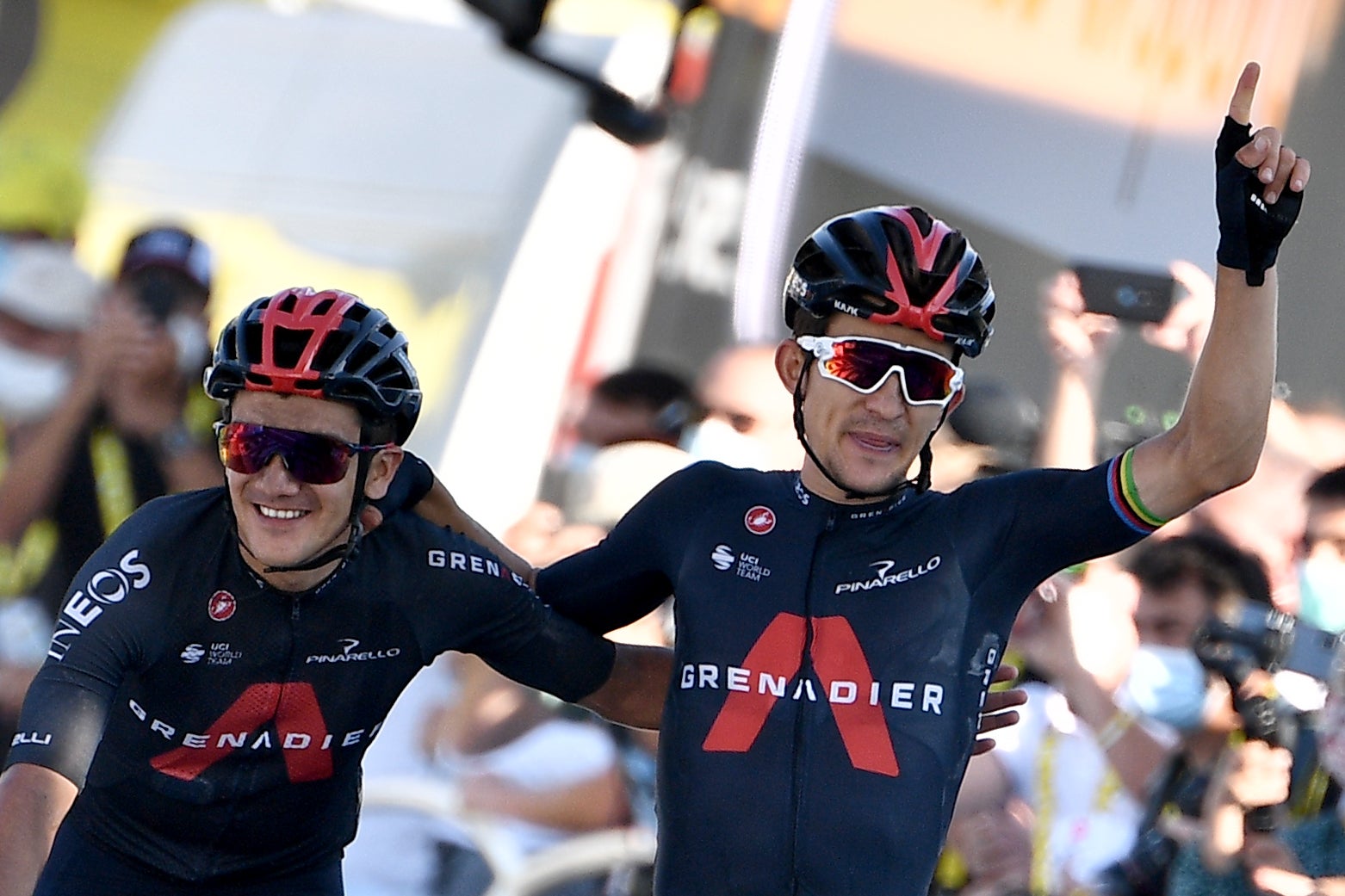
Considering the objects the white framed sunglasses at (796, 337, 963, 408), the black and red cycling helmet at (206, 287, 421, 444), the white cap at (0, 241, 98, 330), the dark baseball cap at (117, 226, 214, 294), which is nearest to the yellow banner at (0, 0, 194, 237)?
the white cap at (0, 241, 98, 330)

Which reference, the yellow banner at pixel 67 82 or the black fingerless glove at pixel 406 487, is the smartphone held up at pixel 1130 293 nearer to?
the black fingerless glove at pixel 406 487

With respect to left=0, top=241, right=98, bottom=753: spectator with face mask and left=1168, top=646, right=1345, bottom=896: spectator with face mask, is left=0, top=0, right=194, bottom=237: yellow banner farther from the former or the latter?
left=1168, top=646, right=1345, bottom=896: spectator with face mask

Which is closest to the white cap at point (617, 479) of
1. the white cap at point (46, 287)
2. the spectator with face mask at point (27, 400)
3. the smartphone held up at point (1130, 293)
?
the smartphone held up at point (1130, 293)

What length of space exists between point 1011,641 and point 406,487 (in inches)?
76.3

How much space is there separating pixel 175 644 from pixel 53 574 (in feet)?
10.1

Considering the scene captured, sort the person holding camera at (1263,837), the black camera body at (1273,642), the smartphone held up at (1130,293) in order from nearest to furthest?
the person holding camera at (1263,837), the black camera body at (1273,642), the smartphone held up at (1130,293)

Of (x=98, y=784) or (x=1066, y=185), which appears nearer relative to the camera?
(x=98, y=784)

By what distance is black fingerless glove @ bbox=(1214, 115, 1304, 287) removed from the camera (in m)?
3.05

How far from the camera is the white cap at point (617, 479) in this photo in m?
5.96

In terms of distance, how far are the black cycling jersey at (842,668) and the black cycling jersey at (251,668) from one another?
0.46 metres

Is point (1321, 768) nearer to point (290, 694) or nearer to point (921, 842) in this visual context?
point (921, 842)

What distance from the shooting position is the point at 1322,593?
5000mm

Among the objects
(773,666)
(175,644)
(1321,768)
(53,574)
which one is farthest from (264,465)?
(53,574)

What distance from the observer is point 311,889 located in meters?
3.70
